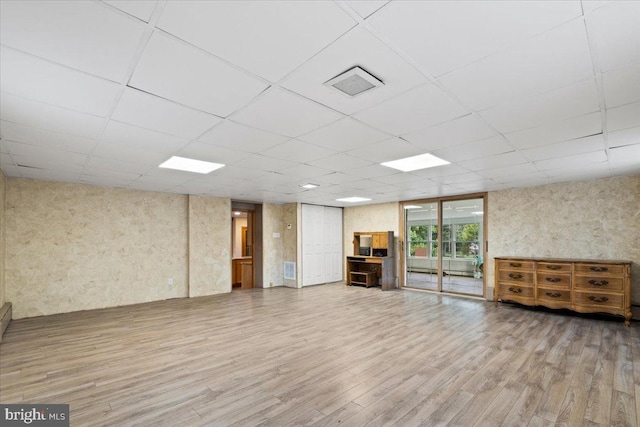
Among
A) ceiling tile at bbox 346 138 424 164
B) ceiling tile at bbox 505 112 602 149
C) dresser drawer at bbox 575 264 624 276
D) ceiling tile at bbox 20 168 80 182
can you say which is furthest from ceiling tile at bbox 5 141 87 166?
dresser drawer at bbox 575 264 624 276

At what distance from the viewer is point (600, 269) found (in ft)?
16.1

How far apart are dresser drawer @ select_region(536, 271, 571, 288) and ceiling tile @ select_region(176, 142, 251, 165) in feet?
18.6

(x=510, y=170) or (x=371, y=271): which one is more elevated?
(x=510, y=170)

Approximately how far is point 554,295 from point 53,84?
24.0 feet

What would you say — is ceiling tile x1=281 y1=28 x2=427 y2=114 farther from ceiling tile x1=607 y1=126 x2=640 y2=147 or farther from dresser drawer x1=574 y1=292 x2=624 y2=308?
dresser drawer x1=574 y1=292 x2=624 y2=308

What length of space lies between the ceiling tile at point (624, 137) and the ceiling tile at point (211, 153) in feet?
13.2

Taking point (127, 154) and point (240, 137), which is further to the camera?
point (127, 154)

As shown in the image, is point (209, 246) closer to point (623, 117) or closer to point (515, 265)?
point (515, 265)

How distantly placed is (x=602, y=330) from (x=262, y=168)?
5.71 metres

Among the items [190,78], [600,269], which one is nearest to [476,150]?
[190,78]

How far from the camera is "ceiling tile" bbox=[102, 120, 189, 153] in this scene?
280 centimetres

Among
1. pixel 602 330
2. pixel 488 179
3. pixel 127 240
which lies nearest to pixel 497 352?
pixel 602 330

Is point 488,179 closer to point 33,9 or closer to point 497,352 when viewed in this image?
point 497,352

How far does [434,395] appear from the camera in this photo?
2635 mm
